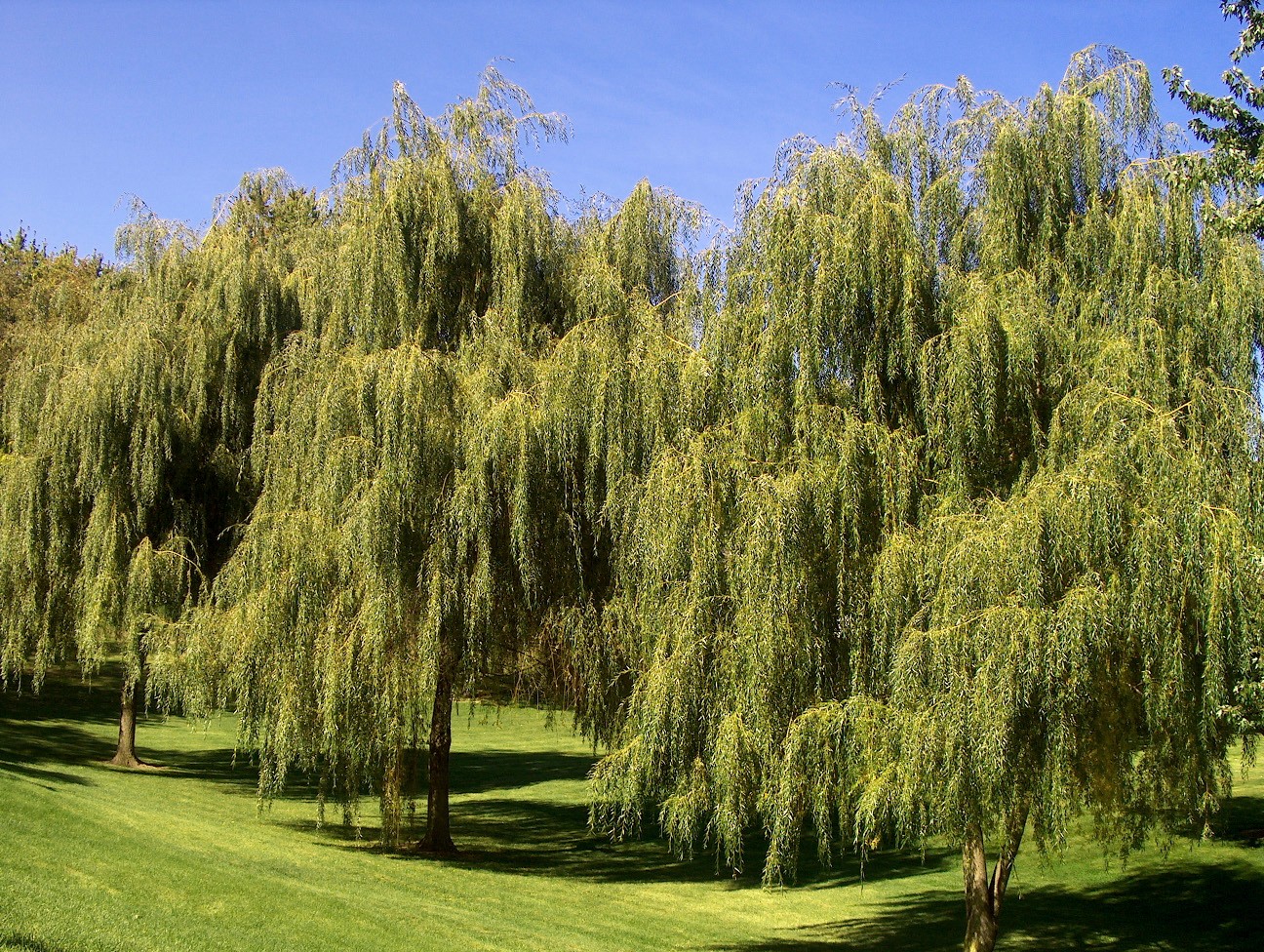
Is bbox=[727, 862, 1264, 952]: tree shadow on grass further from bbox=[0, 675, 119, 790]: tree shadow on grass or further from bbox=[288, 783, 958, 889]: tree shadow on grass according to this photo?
bbox=[0, 675, 119, 790]: tree shadow on grass

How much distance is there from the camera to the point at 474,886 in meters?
15.1

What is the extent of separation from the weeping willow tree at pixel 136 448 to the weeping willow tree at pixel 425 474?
293 centimetres

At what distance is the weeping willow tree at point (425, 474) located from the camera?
14016 millimetres

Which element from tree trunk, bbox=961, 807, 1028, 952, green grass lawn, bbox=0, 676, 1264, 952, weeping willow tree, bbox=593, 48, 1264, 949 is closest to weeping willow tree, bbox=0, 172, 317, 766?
green grass lawn, bbox=0, 676, 1264, 952

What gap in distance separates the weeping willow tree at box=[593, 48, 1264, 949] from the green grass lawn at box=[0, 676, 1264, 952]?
3.13m

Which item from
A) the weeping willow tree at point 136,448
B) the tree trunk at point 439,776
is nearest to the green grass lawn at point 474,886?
the tree trunk at point 439,776

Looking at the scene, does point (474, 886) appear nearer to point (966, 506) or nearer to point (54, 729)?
point (966, 506)

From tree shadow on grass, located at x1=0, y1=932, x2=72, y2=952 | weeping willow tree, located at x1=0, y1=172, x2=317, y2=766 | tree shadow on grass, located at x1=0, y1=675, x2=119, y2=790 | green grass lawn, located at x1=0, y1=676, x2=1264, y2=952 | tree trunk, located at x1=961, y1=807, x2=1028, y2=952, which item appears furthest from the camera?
weeping willow tree, located at x1=0, y1=172, x2=317, y2=766

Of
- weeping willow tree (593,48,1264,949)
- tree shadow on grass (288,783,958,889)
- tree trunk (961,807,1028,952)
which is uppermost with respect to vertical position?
weeping willow tree (593,48,1264,949)

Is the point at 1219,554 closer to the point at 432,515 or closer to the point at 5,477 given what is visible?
the point at 432,515

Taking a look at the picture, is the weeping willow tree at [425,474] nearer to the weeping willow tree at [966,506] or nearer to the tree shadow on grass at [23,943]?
the weeping willow tree at [966,506]

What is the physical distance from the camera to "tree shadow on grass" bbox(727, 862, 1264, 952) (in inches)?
562

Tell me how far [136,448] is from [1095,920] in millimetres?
17253

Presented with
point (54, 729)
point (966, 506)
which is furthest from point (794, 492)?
point (54, 729)
